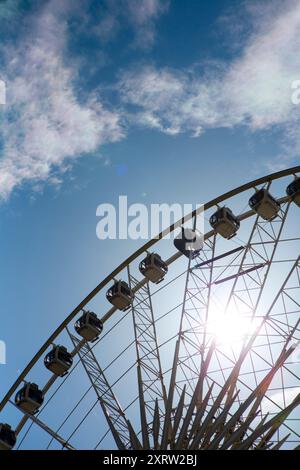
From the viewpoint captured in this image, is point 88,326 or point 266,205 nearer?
point 266,205

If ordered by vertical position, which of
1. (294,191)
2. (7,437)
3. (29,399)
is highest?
(294,191)

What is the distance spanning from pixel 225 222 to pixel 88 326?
8.88 metres

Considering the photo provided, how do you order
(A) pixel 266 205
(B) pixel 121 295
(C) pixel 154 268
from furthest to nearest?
(B) pixel 121 295
(C) pixel 154 268
(A) pixel 266 205

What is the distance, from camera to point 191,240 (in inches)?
1104

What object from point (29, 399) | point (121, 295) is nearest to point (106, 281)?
point (121, 295)

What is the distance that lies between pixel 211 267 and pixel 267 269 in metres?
2.59

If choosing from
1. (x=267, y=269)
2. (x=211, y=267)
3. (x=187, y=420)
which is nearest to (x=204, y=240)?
(x=211, y=267)

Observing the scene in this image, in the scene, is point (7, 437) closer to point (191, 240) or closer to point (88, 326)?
point (88, 326)

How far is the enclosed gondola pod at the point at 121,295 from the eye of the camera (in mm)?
A: 29109

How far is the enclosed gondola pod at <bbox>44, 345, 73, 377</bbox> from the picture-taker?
94.9ft

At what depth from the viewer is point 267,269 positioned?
24016 mm

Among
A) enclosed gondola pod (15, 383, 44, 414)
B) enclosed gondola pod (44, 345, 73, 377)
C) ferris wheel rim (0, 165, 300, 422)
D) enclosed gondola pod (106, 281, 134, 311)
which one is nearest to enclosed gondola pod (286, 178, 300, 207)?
ferris wheel rim (0, 165, 300, 422)

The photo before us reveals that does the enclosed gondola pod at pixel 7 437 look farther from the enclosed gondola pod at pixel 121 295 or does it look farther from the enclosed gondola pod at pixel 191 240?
the enclosed gondola pod at pixel 191 240
